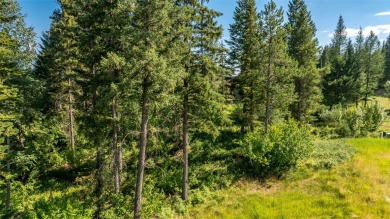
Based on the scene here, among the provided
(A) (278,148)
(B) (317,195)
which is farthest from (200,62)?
(B) (317,195)

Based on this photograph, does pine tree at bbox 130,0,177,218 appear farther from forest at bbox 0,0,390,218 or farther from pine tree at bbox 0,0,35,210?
pine tree at bbox 0,0,35,210

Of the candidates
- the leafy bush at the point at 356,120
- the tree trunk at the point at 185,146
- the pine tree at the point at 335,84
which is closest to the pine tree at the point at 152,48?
the tree trunk at the point at 185,146

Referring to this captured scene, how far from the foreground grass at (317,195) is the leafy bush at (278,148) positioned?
110cm

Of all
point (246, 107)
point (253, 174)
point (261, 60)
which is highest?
point (261, 60)

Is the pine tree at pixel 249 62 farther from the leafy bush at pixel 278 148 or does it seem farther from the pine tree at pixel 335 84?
the pine tree at pixel 335 84

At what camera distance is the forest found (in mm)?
12461

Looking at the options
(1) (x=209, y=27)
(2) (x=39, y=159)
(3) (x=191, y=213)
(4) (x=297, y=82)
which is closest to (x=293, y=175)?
(3) (x=191, y=213)

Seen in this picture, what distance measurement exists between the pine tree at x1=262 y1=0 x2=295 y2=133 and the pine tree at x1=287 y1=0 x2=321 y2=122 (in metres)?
4.09

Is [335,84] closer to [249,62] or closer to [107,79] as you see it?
[249,62]

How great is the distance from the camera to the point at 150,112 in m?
16.3

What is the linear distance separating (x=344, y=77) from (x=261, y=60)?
26.1 meters

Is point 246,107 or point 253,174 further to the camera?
Result: point 246,107

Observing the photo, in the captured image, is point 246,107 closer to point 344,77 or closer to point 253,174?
point 253,174

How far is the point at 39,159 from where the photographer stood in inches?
910
